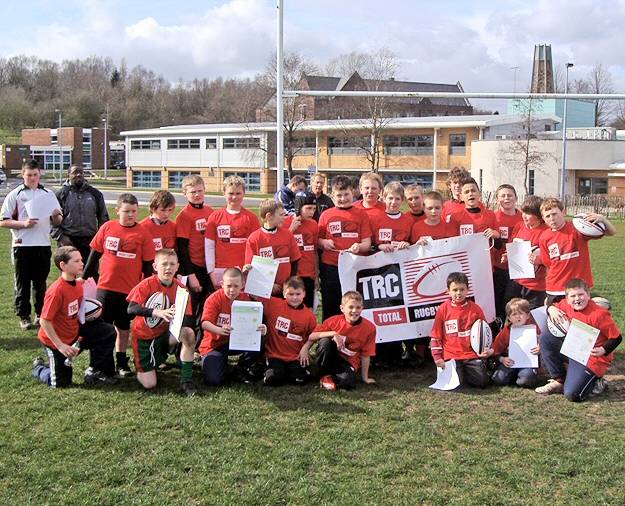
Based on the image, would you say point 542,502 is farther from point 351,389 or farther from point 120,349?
point 120,349

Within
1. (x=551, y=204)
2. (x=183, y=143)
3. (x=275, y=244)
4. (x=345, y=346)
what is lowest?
(x=345, y=346)

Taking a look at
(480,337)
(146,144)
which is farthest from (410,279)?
(146,144)

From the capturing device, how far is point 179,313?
18.7 feet

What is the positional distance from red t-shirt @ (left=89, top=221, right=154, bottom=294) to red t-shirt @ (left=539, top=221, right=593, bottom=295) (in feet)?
13.3

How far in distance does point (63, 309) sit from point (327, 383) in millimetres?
2521

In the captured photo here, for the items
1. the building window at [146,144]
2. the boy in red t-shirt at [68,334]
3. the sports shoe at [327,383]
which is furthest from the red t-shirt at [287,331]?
the building window at [146,144]

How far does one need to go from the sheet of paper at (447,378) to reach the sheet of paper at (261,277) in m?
1.82

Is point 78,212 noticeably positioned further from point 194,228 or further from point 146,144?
point 146,144

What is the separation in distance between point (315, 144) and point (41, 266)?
50853mm

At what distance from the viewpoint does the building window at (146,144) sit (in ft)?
221

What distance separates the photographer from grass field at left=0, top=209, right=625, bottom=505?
159 inches

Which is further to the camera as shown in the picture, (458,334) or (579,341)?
(458,334)

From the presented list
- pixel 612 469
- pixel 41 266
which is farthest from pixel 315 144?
pixel 612 469

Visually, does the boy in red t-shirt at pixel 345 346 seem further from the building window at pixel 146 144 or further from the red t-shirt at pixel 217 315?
the building window at pixel 146 144
